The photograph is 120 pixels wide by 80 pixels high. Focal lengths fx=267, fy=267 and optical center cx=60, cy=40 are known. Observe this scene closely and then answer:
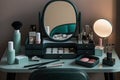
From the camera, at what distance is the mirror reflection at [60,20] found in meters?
1.91

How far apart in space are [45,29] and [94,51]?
0.39 metres

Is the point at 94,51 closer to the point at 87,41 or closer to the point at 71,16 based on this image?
the point at 87,41

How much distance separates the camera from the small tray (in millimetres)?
1653

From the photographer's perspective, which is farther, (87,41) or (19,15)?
(19,15)

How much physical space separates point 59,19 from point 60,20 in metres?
0.01

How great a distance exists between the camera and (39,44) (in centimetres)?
180

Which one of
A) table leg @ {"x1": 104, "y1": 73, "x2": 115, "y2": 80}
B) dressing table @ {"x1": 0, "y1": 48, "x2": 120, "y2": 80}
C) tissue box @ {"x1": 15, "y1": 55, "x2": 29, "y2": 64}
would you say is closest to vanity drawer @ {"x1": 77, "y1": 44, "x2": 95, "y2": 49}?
dressing table @ {"x1": 0, "y1": 48, "x2": 120, "y2": 80}

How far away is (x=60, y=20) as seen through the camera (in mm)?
1940

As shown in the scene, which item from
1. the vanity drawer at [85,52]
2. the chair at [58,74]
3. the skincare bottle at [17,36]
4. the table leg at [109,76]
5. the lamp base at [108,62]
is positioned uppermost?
the skincare bottle at [17,36]

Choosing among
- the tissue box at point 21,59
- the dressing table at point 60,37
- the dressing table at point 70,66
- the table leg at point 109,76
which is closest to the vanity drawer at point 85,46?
the dressing table at point 60,37

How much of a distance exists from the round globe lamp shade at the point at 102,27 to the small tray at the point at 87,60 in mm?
229

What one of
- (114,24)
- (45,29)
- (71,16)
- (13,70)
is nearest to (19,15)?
(45,29)

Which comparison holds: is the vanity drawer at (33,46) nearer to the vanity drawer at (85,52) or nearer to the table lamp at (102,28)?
the vanity drawer at (85,52)

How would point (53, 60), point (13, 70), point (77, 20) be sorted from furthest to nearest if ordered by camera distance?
point (77, 20)
point (53, 60)
point (13, 70)
